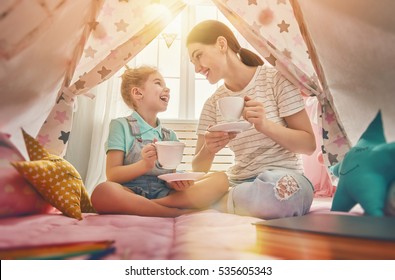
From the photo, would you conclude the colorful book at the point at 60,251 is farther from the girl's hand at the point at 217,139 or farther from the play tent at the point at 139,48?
the girl's hand at the point at 217,139

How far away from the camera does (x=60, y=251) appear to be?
18.0 inches

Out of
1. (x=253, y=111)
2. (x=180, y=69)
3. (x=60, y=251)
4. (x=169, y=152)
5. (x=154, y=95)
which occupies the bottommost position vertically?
(x=60, y=251)

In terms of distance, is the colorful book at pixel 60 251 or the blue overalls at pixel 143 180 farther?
the blue overalls at pixel 143 180

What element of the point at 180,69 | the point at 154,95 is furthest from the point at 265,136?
the point at 180,69

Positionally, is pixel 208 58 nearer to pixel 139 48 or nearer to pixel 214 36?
pixel 214 36

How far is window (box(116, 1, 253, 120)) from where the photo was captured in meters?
2.01

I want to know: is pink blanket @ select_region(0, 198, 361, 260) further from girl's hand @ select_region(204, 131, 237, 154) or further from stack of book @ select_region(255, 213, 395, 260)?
girl's hand @ select_region(204, 131, 237, 154)

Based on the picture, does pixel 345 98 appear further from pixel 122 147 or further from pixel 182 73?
pixel 182 73

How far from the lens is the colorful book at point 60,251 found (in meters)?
0.44

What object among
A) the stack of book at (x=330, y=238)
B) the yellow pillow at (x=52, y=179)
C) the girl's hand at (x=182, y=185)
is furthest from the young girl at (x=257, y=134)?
the yellow pillow at (x=52, y=179)

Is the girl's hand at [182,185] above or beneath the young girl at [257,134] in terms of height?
beneath

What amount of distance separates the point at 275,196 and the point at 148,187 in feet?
1.47

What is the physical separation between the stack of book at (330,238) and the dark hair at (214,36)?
2.42 ft

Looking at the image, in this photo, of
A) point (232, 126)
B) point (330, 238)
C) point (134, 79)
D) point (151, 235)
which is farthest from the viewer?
point (134, 79)
